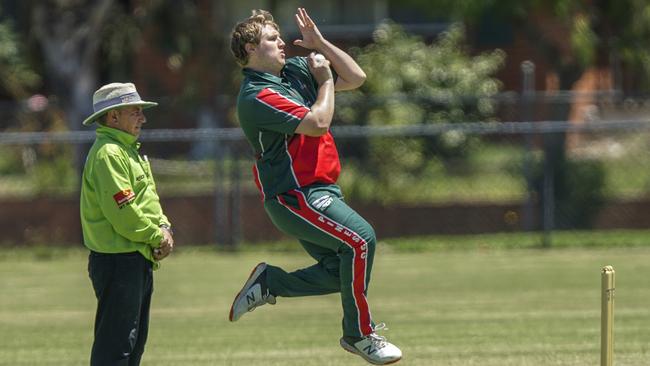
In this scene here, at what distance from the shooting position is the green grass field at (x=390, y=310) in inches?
369

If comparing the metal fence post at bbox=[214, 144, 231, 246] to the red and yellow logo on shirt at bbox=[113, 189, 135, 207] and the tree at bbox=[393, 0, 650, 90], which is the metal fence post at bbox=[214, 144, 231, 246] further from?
the red and yellow logo on shirt at bbox=[113, 189, 135, 207]

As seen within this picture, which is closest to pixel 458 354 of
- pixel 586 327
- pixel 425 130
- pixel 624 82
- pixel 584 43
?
pixel 586 327

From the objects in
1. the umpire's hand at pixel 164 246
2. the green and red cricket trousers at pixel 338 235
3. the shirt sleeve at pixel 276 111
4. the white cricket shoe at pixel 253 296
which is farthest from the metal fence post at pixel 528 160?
the umpire's hand at pixel 164 246

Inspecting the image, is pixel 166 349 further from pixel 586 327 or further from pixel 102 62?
pixel 102 62

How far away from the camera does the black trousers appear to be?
22.4ft

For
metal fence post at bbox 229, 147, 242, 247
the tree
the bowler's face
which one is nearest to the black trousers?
the bowler's face

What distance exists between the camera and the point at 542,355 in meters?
8.99

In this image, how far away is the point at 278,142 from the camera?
7270 millimetres

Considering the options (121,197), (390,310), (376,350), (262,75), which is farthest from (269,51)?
(390,310)

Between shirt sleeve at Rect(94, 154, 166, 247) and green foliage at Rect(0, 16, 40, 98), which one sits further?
green foliage at Rect(0, 16, 40, 98)

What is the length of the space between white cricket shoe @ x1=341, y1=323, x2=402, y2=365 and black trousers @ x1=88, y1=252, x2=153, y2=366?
131 cm

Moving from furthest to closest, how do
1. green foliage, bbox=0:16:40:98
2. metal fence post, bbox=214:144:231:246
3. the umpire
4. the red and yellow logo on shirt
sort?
green foliage, bbox=0:16:40:98 < metal fence post, bbox=214:144:231:246 < the umpire < the red and yellow logo on shirt

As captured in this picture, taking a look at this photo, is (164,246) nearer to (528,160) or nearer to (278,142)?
(278,142)

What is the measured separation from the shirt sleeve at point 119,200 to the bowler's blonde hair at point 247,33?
1029 mm
